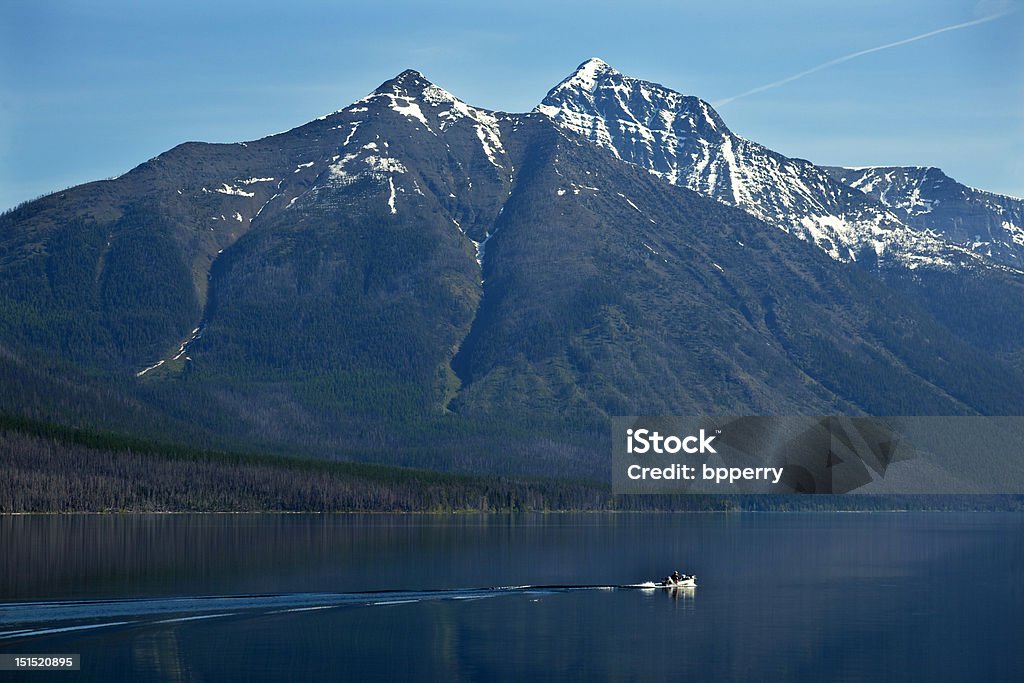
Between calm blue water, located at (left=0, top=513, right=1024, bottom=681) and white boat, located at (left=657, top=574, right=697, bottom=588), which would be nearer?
calm blue water, located at (left=0, top=513, right=1024, bottom=681)

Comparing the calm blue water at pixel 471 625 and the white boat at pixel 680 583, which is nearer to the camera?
the calm blue water at pixel 471 625

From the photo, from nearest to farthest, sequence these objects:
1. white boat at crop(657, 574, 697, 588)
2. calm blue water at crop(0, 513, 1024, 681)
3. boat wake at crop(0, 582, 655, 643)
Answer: calm blue water at crop(0, 513, 1024, 681) < boat wake at crop(0, 582, 655, 643) < white boat at crop(657, 574, 697, 588)

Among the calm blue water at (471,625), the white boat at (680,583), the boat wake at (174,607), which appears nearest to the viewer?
the calm blue water at (471,625)

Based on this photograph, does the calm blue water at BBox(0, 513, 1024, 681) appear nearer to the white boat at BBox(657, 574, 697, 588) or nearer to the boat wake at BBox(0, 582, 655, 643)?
the boat wake at BBox(0, 582, 655, 643)

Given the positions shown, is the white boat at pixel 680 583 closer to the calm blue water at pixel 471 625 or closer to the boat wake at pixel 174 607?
the calm blue water at pixel 471 625

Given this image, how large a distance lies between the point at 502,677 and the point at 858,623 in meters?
51.1

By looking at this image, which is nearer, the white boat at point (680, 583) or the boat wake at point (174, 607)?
the boat wake at point (174, 607)

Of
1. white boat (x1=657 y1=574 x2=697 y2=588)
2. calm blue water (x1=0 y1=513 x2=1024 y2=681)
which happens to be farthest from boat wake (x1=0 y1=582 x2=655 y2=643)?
white boat (x1=657 y1=574 x2=697 y2=588)

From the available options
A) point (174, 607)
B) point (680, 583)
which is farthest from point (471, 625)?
point (680, 583)

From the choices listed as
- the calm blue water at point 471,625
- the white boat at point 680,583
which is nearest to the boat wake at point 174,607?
the calm blue water at point 471,625

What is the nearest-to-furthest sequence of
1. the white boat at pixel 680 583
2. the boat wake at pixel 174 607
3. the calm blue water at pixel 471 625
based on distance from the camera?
the calm blue water at pixel 471 625 → the boat wake at pixel 174 607 → the white boat at pixel 680 583

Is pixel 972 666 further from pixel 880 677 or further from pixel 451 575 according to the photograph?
pixel 451 575

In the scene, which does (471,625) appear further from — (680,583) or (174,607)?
(680,583)

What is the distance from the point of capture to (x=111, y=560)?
19212 cm
